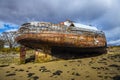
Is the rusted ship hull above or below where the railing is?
below

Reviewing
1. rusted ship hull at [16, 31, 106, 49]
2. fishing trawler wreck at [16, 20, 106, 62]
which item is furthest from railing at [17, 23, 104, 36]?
rusted ship hull at [16, 31, 106, 49]

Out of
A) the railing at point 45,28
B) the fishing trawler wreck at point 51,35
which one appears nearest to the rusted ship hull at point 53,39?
the fishing trawler wreck at point 51,35

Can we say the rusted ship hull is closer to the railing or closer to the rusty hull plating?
the rusty hull plating

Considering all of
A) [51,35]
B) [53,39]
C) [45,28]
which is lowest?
[53,39]

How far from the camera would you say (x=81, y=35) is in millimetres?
17859

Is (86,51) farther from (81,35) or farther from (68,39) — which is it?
(68,39)

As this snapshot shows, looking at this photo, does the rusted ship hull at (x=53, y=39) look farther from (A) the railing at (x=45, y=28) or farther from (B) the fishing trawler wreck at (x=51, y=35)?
(A) the railing at (x=45, y=28)

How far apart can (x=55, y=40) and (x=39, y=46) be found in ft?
6.81

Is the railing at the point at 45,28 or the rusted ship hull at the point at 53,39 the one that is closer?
the rusted ship hull at the point at 53,39

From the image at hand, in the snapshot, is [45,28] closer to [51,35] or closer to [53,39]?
[51,35]

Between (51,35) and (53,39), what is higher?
(51,35)

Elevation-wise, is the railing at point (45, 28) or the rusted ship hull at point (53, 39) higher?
the railing at point (45, 28)

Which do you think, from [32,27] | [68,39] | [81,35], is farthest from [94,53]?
[32,27]

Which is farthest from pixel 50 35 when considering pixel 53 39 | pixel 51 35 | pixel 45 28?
pixel 45 28
